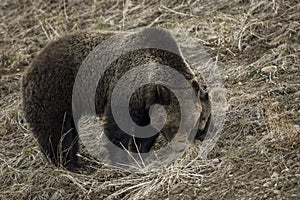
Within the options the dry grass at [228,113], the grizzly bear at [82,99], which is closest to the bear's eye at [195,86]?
the grizzly bear at [82,99]

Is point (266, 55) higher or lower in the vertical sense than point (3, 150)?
higher

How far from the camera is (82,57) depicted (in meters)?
6.61

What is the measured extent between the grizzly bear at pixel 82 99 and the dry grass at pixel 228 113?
1.10 ft


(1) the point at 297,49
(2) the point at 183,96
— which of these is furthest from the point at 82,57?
(1) the point at 297,49

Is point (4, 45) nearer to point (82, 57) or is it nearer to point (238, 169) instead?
point (82, 57)

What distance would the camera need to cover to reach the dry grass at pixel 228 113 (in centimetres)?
557

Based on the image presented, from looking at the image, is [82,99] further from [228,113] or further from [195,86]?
[228,113]

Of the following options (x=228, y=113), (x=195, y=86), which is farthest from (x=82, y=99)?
(x=228, y=113)

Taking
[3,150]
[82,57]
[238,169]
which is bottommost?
[3,150]

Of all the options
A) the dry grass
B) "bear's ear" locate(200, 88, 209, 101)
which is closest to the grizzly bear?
"bear's ear" locate(200, 88, 209, 101)

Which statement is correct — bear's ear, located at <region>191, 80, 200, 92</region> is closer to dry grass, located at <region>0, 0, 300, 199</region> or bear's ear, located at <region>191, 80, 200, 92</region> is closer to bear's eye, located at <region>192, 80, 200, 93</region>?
bear's eye, located at <region>192, 80, 200, 93</region>

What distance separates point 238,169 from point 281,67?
1.89 metres

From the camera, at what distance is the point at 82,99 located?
21.8 ft

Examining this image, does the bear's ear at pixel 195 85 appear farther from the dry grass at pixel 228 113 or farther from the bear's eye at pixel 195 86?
the dry grass at pixel 228 113
